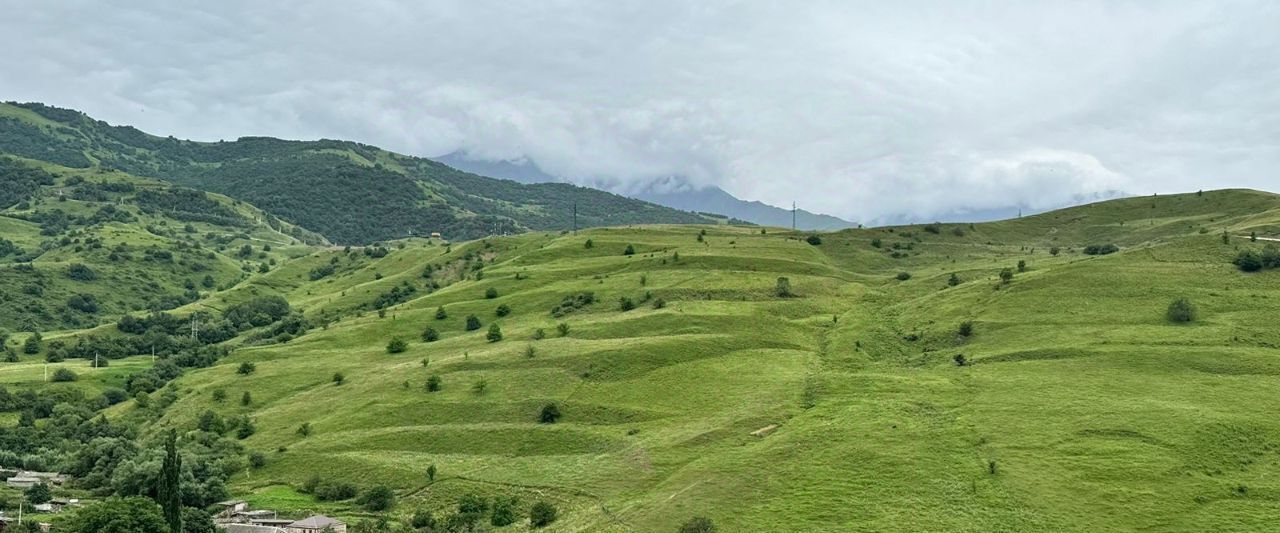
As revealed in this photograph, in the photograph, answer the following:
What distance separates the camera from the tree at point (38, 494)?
89.1 meters

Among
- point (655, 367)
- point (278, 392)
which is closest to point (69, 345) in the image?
point (278, 392)

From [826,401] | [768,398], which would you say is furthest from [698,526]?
[768,398]

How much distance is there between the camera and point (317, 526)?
76.2 m

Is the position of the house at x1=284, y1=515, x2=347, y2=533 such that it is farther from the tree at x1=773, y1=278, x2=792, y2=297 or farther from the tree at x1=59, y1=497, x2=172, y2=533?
the tree at x1=773, y1=278, x2=792, y2=297

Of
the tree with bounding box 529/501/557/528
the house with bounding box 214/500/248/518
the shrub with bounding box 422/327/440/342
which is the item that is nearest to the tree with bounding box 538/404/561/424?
the tree with bounding box 529/501/557/528

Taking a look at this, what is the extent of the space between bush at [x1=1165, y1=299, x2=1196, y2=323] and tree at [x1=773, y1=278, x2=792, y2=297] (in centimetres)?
5070

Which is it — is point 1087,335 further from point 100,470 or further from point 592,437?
point 100,470

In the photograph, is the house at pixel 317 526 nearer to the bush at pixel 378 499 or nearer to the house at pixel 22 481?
the bush at pixel 378 499

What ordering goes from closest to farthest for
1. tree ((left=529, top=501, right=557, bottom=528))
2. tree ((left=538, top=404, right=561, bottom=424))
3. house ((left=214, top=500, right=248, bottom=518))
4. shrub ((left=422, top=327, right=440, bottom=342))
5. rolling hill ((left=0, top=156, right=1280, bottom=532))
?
rolling hill ((left=0, top=156, right=1280, bottom=532)) < tree ((left=529, top=501, right=557, bottom=528)) < house ((left=214, top=500, right=248, bottom=518)) < tree ((left=538, top=404, right=561, bottom=424)) < shrub ((left=422, top=327, right=440, bottom=342))

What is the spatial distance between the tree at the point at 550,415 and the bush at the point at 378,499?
1850cm

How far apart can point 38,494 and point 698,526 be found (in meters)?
67.6

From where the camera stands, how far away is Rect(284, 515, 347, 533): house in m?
75.1

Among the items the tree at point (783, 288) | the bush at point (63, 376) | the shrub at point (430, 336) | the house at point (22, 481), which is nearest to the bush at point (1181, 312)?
the tree at point (783, 288)

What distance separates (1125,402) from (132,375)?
141 m
